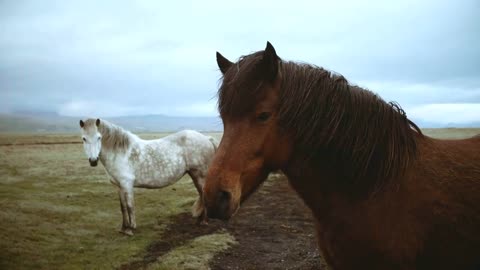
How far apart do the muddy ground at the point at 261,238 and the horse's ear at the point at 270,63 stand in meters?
5.21

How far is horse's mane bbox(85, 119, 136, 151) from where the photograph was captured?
9.64 metres

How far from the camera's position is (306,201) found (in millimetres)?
2766

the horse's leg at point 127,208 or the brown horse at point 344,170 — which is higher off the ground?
the brown horse at point 344,170

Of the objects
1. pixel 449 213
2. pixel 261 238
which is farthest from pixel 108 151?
pixel 449 213

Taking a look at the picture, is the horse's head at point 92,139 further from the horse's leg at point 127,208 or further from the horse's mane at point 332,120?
the horse's mane at point 332,120

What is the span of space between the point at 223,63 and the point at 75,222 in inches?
A: 351

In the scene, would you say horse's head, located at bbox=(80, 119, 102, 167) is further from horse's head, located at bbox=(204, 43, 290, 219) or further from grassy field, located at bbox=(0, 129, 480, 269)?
horse's head, located at bbox=(204, 43, 290, 219)

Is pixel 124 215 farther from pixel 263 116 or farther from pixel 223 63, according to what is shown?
pixel 263 116

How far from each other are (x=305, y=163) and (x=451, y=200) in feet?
3.71

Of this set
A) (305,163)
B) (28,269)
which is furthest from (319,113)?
(28,269)

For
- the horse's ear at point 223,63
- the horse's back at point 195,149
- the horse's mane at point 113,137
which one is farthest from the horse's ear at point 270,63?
the horse's back at point 195,149

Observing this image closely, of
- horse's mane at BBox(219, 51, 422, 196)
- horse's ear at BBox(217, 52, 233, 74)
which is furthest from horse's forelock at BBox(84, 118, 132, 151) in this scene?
horse's mane at BBox(219, 51, 422, 196)

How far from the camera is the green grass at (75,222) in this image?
7215mm

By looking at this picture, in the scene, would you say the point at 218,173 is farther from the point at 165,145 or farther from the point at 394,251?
the point at 165,145
